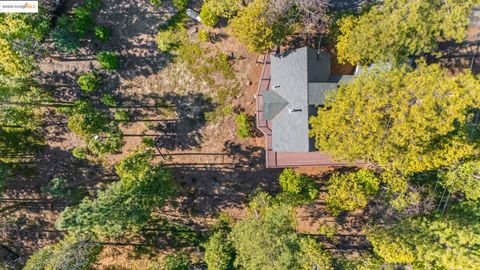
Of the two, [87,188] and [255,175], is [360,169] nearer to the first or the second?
[255,175]

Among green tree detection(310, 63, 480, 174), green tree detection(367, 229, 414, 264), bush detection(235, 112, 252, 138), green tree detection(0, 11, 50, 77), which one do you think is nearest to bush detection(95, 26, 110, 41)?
green tree detection(0, 11, 50, 77)

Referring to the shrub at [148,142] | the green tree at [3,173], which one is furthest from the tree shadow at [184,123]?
the green tree at [3,173]

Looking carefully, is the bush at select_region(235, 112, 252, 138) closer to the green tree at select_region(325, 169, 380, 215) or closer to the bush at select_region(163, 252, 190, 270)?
the green tree at select_region(325, 169, 380, 215)

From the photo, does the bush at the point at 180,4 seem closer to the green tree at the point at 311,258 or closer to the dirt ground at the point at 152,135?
the dirt ground at the point at 152,135

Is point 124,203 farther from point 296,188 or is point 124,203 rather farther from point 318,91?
point 318,91

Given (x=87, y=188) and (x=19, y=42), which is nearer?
(x=19, y=42)

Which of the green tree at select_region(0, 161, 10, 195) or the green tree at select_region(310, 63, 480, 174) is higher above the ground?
the green tree at select_region(310, 63, 480, 174)

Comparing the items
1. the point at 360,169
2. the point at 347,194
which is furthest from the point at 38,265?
the point at 360,169
